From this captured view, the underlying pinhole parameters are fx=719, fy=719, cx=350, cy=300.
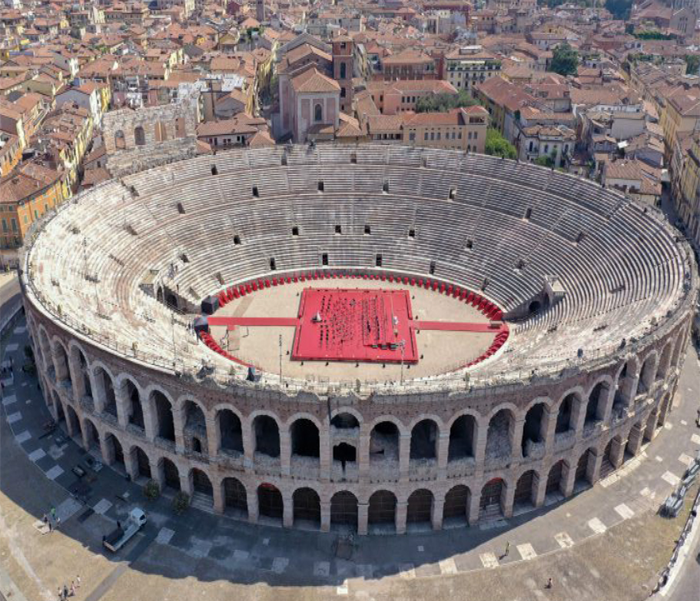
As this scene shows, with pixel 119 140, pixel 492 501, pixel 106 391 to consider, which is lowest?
pixel 492 501

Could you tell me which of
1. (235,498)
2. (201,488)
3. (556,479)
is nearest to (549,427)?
(556,479)

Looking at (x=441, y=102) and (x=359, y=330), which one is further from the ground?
(x=441, y=102)

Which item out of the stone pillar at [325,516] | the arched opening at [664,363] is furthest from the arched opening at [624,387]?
the stone pillar at [325,516]

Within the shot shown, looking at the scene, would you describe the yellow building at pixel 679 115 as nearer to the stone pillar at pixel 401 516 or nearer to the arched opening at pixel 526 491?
the arched opening at pixel 526 491

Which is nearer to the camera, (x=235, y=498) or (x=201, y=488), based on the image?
(x=235, y=498)

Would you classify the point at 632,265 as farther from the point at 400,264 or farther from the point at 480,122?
the point at 480,122

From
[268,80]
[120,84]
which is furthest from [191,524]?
[268,80]

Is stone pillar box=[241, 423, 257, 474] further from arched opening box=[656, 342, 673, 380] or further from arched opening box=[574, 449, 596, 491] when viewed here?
arched opening box=[656, 342, 673, 380]

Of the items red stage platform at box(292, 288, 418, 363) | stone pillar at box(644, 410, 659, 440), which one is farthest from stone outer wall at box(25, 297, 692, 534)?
red stage platform at box(292, 288, 418, 363)

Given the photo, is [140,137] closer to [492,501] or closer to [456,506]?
[456,506]
